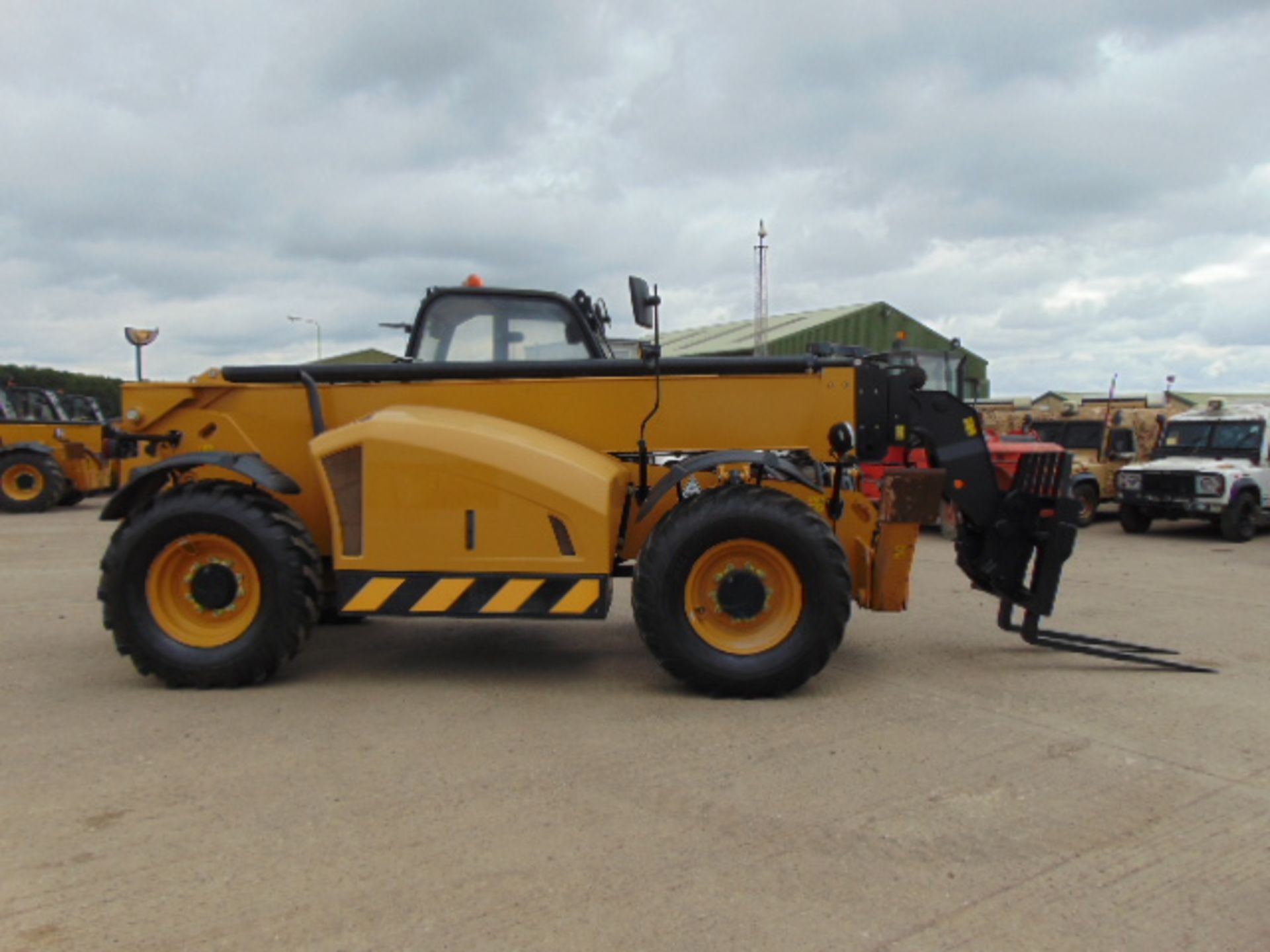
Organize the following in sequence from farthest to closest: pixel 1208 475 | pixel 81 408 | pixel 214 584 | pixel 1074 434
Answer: pixel 81 408
pixel 1074 434
pixel 1208 475
pixel 214 584

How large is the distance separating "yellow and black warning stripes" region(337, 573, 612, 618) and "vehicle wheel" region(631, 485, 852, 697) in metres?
0.27

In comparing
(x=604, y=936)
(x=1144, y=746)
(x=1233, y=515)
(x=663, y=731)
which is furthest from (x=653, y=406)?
(x=1233, y=515)

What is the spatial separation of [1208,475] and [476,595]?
12.7 meters

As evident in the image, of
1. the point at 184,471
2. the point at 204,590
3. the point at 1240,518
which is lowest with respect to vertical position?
the point at 1240,518

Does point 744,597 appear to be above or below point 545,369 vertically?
below

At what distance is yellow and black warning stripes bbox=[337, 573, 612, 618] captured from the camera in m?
5.09

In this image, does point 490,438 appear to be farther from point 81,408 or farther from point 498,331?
point 81,408

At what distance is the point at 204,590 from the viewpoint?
205 inches

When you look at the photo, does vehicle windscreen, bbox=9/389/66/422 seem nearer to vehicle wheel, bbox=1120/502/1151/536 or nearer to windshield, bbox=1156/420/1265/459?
vehicle wheel, bbox=1120/502/1151/536

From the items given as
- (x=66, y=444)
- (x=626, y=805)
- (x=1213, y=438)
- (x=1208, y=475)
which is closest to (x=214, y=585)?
(x=626, y=805)

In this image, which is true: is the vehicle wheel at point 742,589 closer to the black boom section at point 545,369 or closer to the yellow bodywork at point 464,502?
the yellow bodywork at point 464,502

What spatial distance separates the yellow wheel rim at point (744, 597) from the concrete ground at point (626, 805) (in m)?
0.35

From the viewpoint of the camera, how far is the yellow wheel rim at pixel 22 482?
1709 centimetres

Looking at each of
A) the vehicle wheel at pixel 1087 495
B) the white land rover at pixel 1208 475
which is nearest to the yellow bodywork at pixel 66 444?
the vehicle wheel at pixel 1087 495
